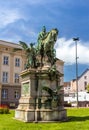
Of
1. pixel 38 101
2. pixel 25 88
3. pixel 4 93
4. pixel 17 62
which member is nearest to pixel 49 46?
pixel 25 88

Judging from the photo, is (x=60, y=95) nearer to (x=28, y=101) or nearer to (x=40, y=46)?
(x=28, y=101)

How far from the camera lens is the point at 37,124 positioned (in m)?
15.3

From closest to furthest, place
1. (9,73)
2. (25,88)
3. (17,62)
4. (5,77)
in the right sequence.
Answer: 1. (25,88)
2. (5,77)
3. (9,73)
4. (17,62)

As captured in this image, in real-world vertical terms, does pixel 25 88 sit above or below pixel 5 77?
below

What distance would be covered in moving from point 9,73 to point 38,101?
132ft

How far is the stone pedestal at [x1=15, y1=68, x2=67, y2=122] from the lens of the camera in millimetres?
16422

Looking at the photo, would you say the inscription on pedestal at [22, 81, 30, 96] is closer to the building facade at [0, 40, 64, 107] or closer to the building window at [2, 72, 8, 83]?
the building facade at [0, 40, 64, 107]

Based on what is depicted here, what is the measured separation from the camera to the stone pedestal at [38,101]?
53.9 feet

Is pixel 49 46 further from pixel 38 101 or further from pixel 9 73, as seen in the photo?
pixel 9 73

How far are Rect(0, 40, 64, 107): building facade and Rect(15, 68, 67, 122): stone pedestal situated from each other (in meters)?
37.1

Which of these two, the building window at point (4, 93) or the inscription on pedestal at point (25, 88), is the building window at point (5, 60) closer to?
the building window at point (4, 93)

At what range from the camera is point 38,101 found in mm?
16828

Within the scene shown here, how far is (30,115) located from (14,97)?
3987 centimetres

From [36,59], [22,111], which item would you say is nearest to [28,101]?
[22,111]
